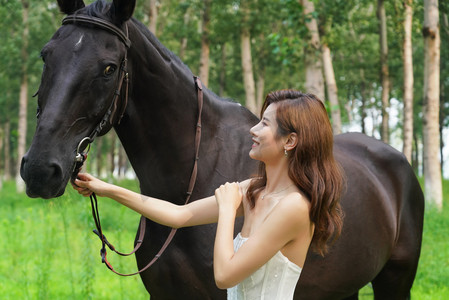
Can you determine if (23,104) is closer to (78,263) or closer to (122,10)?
(78,263)

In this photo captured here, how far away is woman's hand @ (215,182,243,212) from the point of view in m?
2.26

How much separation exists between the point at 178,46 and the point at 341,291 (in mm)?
26363

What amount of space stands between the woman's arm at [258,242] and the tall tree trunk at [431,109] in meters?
10.5

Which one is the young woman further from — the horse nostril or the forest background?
the forest background

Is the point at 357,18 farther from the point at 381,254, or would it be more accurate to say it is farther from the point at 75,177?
the point at 75,177

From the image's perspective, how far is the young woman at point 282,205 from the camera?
2139 mm

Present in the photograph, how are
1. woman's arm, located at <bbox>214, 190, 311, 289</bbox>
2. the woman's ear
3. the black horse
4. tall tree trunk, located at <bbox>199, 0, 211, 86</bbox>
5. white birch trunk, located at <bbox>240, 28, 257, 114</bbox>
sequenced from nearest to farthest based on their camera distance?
woman's arm, located at <bbox>214, 190, 311, 289</bbox>
the woman's ear
the black horse
tall tree trunk, located at <bbox>199, 0, 211, 86</bbox>
white birch trunk, located at <bbox>240, 28, 257, 114</bbox>

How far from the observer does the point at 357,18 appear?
20.6m

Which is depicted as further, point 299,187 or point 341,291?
point 341,291

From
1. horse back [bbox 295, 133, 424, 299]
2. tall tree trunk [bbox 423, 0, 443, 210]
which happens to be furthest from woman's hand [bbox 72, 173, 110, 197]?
tall tree trunk [bbox 423, 0, 443, 210]

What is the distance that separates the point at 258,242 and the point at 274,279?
25 cm

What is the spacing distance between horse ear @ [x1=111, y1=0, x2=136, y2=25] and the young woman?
36.0 inches

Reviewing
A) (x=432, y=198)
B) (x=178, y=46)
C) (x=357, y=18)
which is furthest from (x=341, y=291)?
(x=178, y=46)

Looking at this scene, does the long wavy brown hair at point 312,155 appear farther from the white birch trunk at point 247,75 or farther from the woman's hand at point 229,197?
the white birch trunk at point 247,75
